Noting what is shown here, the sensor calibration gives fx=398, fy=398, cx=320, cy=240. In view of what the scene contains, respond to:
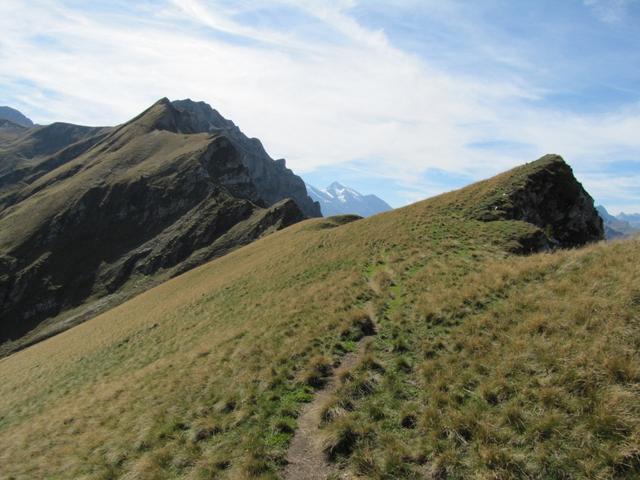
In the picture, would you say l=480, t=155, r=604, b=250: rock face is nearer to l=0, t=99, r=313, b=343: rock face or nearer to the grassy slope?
the grassy slope

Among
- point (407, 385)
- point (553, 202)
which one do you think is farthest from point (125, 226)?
point (407, 385)

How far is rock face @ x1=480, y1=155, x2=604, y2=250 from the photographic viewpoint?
118ft

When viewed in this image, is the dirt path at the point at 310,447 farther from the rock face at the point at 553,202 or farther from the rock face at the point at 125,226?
the rock face at the point at 125,226

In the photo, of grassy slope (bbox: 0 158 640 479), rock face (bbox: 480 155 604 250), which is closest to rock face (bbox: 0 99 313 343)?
rock face (bbox: 480 155 604 250)

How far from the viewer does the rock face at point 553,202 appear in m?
36.0

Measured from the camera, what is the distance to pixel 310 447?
11.5m

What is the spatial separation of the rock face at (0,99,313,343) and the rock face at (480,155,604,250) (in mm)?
81739

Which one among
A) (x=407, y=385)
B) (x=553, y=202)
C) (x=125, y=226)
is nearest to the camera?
(x=407, y=385)

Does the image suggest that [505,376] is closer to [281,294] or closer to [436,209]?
[281,294]

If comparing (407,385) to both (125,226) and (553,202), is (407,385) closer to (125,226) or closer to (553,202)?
(553,202)

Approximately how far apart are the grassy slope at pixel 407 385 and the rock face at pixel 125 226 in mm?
91693

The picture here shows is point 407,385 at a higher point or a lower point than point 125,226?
lower

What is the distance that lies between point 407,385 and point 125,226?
537 ft

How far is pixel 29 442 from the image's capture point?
19.3 metres
